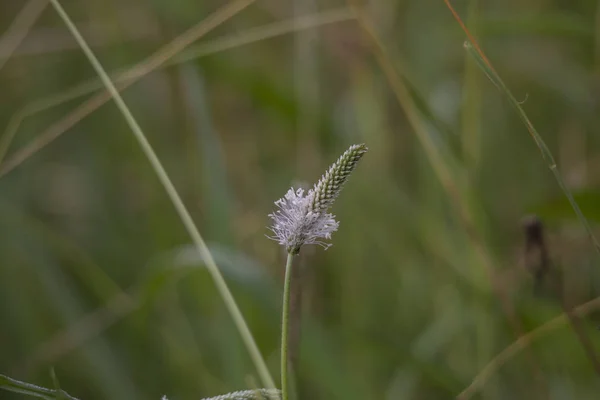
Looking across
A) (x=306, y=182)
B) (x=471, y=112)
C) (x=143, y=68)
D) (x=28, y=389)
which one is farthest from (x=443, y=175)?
(x=28, y=389)

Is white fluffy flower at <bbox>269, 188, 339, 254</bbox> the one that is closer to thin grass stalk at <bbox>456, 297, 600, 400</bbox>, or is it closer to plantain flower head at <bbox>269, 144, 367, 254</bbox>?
plantain flower head at <bbox>269, 144, 367, 254</bbox>

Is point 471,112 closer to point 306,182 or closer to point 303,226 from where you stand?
point 306,182

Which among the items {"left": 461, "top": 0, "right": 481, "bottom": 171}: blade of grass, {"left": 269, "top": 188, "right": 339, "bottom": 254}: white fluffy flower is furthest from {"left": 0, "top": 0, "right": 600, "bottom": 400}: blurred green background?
{"left": 269, "top": 188, "right": 339, "bottom": 254}: white fluffy flower

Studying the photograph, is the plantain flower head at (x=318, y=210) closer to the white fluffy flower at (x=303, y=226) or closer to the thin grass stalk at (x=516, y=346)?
the white fluffy flower at (x=303, y=226)

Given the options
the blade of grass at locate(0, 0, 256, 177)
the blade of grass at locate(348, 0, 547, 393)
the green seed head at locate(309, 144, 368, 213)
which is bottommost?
the green seed head at locate(309, 144, 368, 213)

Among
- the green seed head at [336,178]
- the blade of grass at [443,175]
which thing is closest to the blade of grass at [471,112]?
the blade of grass at [443,175]

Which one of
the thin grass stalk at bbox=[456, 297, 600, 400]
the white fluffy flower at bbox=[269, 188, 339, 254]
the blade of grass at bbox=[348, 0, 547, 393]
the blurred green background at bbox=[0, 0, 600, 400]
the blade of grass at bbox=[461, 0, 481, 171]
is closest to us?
the white fluffy flower at bbox=[269, 188, 339, 254]

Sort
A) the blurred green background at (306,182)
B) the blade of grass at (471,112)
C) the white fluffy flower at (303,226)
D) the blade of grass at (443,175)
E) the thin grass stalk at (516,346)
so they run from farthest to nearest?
1. the blade of grass at (471,112)
2. the blurred green background at (306,182)
3. the blade of grass at (443,175)
4. the thin grass stalk at (516,346)
5. the white fluffy flower at (303,226)

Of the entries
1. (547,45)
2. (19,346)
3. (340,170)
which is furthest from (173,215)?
(340,170)
